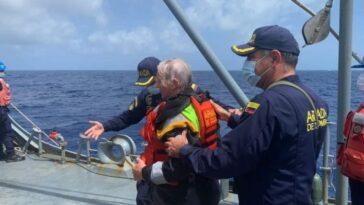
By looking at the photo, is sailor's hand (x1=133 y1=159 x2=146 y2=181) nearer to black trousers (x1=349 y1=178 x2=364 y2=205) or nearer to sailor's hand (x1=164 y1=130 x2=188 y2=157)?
sailor's hand (x1=164 y1=130 x2=188 y2=157)

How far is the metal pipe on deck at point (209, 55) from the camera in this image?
357 cm

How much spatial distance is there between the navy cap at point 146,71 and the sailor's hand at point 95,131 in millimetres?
458

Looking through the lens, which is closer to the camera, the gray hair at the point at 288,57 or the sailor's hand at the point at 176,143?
the gray hair at the point at 288,57

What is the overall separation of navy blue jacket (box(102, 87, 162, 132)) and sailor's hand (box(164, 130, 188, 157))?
1.21 meters

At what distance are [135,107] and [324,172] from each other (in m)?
2.01

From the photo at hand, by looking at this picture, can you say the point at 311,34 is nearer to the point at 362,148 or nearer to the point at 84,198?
the point at 362,148

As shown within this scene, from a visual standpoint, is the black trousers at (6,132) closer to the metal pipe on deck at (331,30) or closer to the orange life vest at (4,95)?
the orange life vest at (4,95)

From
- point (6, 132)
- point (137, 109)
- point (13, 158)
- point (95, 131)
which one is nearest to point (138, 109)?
point (137, 109)

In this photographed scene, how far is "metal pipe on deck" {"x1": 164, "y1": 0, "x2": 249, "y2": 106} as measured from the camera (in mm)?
3566

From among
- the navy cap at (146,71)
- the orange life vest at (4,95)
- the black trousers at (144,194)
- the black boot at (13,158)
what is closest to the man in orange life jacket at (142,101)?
the navy cap at (146,71)

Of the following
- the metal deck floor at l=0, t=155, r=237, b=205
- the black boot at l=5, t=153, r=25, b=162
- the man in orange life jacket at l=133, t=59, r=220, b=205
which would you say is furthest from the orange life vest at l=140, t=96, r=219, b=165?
the black boot at l=5, t=153, r=25, b=162

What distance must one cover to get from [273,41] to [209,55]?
1.47 meters

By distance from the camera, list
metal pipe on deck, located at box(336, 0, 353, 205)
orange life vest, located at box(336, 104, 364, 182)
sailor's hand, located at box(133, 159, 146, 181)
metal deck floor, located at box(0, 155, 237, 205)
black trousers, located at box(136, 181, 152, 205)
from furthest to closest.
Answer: metal deck floor, located at box(0, 155, 237, 205)
metal pipe on deck, located at box(336, 0, 353, 205)
black trousers, located at box(136, 181, 152, 205)
sailor's hand, located at box(133, 159, 146, 181)
orange life vest, located at box(336, 104, 364, 182)

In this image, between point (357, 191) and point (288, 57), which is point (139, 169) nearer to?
point (288, 57)
